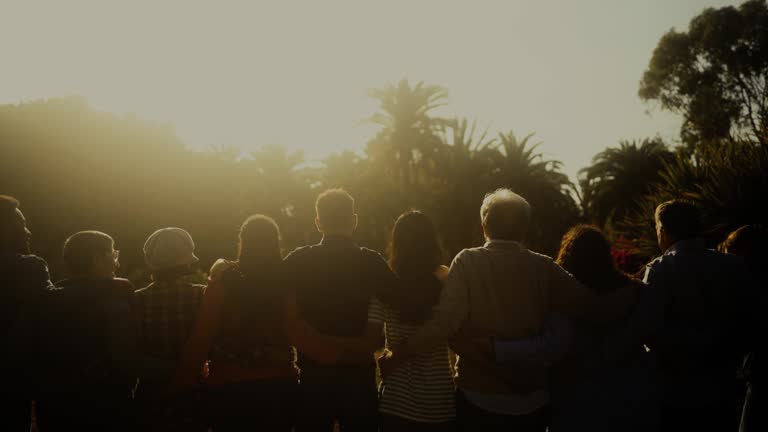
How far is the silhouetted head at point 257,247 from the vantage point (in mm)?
4074

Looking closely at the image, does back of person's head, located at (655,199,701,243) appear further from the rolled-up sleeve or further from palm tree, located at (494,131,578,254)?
palm tree, located at (494,131,578,254)

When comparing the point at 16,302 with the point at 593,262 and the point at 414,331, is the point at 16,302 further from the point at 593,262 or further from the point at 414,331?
the point at 593,262

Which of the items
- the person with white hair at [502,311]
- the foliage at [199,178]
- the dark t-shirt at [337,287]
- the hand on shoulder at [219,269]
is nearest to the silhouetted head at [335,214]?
the dark t-shirt at [337,287]

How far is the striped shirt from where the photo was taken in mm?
3840

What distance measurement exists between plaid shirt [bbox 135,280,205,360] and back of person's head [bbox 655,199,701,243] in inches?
129

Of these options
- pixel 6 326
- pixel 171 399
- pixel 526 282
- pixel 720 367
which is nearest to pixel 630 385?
pixel 720 367

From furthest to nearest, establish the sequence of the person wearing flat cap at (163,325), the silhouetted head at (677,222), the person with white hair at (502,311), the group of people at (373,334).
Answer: the silhouetted head at (677,222) < the person wearing flat cap at (163,325) < the group of people at (373,334) < the person with white hair at (502,311)

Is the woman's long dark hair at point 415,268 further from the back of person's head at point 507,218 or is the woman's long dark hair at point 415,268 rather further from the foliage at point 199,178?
the foliage at point 199,178

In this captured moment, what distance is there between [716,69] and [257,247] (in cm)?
3924

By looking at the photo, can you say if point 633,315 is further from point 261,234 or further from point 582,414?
point 261,234

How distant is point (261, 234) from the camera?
4.09 meters

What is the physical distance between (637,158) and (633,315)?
39987mm

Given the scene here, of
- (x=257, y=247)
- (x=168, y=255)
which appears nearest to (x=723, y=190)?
(x=257, y=247)

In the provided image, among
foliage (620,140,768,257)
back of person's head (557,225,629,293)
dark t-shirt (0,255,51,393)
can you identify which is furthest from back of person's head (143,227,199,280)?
foliage (620,140,768,257)
